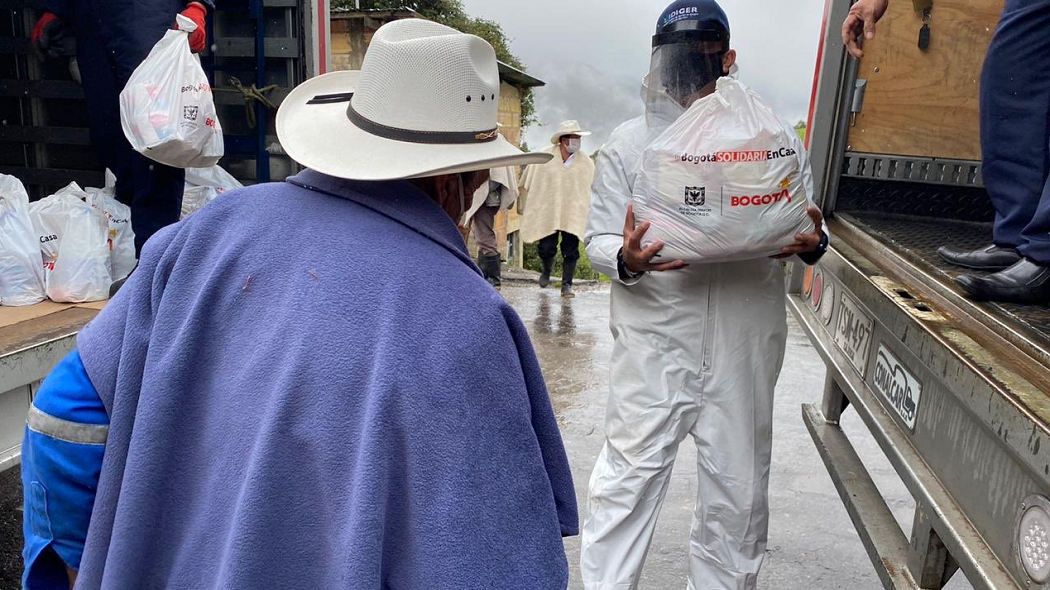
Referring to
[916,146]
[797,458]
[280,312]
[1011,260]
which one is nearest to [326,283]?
[280,312]

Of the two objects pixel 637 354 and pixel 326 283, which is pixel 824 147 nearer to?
pixel 637 354

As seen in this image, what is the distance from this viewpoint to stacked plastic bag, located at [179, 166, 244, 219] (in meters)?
3.30

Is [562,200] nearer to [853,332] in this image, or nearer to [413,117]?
[853,332]

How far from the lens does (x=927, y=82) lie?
3043 millimetres

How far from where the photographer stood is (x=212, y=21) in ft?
11.1

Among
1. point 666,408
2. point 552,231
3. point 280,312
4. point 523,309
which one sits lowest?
point 523,309

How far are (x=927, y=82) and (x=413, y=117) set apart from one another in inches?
101

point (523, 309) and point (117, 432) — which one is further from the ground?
point (117, 432)

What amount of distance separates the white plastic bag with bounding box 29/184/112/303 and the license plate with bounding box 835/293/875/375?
2395mm

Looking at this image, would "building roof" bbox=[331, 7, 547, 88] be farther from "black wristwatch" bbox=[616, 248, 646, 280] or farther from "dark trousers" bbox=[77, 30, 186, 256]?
"black wristwatch" bbox=[616, 248, 646, 280]

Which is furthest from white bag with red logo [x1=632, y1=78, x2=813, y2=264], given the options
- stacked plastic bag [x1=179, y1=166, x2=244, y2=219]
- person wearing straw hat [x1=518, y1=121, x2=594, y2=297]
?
person wearing straw hat [x1=518, y1=121, x2=594, y2=297]

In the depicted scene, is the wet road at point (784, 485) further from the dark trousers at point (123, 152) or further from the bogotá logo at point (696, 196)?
the dark trousers at point (123, 152)

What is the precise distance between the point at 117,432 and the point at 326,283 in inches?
14.6

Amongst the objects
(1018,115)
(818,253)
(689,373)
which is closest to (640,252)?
(689,373)
